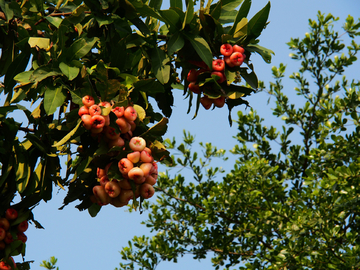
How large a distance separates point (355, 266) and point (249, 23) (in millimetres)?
3896

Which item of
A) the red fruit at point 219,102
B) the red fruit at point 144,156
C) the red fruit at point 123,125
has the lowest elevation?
the red fruit at point 144,156

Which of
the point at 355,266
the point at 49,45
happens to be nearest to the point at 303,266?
the point at 355,266

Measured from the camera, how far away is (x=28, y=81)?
1939 mm

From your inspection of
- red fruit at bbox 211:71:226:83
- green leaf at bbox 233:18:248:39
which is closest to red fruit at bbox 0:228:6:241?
red fruit at bbox 211:71:226:83

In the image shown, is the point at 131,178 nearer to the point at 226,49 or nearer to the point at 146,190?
the point at 146,190

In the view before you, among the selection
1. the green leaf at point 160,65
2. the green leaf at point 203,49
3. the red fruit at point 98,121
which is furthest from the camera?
the green leaf at point 160,65

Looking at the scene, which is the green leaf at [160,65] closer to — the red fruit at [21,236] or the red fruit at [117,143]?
the red fruit at [117,143]

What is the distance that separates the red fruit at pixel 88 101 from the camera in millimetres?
1846

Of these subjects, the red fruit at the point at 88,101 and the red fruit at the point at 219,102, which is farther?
the red fruit at the point at 219,102

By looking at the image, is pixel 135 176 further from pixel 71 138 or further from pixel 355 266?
pixel 355 266

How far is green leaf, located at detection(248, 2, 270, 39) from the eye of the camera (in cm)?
208

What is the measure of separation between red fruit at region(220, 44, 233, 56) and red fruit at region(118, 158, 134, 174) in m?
0.72

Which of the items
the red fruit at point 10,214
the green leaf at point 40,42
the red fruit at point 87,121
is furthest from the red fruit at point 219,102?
the red fruit at point 10,214

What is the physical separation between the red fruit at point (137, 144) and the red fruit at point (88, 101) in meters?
0.24
